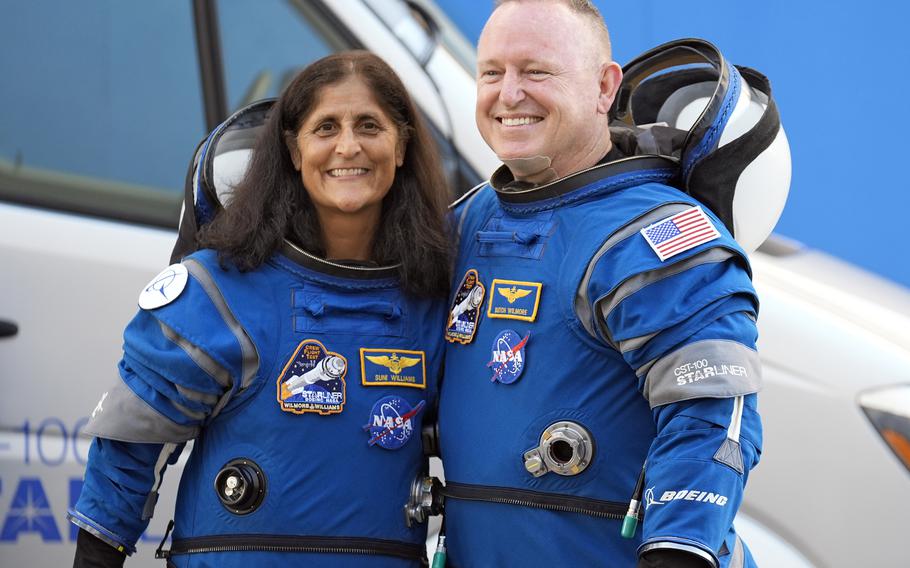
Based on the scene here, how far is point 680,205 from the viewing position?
6.40ft

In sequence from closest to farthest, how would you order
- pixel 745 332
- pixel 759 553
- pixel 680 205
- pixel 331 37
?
pixel 745 332
pixel 680 205
pixel 759 553
pixel 331 37

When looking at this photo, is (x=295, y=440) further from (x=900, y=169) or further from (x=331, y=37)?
(x=900, y=169)

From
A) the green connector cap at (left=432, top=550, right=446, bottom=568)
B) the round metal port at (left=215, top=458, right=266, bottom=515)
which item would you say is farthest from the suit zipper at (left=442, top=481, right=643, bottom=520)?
the round metal port at (left=215, top=458, right=266, bottom=515)

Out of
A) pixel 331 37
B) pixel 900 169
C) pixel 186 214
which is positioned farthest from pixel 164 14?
pixel 900 169

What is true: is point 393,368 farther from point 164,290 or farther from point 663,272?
point 663,272

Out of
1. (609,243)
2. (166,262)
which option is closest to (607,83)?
(609,243)

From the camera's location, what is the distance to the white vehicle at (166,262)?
261 centimetres

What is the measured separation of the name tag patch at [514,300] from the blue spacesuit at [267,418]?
22 centimetres

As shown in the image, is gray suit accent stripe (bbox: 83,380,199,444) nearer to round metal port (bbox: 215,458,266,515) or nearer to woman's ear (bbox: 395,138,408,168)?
round metal port (bbox: 215,458,266,515)

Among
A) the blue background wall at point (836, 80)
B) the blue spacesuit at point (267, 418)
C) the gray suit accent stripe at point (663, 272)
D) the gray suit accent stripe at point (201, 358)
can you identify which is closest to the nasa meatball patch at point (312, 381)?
the blue spacesuit at point (267, 418)

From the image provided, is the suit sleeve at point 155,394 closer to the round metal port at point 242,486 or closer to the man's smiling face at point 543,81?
the round metal port at point 242,486

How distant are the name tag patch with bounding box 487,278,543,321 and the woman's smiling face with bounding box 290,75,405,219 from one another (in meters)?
0.35

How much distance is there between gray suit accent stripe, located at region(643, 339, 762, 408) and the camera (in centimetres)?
175

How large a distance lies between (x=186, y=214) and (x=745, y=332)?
1.16 m
